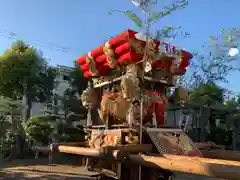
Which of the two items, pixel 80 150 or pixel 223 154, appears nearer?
pixel 223 154

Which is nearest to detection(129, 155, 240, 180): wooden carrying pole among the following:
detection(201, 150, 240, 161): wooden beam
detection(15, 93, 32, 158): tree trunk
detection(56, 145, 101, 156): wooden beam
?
detection(56, 145, 101, 156): wooden beam

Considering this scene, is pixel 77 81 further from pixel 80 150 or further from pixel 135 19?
pixel 80 150

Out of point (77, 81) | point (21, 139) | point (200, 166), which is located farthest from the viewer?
point (77, 81)

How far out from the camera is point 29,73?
1888cm

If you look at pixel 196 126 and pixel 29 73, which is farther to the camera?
pixel 196 126

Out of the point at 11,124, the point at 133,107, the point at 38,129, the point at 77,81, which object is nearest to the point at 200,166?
the point at 133,107

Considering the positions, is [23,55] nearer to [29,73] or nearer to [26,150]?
[29,73]

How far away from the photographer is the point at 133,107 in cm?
482

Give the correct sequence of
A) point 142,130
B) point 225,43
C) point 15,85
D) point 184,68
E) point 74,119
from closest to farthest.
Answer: point 142,130 < point 184,68 < point 225,43 < point 74,119 < point 15,85

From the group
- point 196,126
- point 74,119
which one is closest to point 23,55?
point 74,119

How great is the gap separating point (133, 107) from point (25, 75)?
1523 cm

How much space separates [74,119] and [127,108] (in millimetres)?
13481

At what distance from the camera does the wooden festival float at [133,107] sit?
4410 millimetres

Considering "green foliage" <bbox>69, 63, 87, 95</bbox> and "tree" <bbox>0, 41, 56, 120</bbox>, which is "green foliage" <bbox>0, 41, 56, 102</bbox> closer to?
"tree" <bbox>0, 41, 56, 120</bbox>
